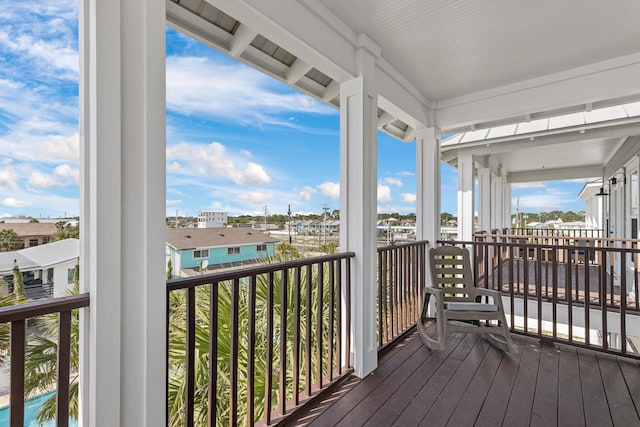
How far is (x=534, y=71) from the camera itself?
3.18m

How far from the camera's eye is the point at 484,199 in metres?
7.12

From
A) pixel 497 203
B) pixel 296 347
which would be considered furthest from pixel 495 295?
pixel 497 203

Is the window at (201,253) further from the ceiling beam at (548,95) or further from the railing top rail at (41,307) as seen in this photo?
the ceiling beam at (548,95)

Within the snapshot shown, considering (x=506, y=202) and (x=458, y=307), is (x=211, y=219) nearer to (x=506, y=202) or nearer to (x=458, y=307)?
(x=458, y=307)

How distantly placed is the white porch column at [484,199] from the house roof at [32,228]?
24.3ft

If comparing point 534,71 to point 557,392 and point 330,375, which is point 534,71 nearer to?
point 557,392

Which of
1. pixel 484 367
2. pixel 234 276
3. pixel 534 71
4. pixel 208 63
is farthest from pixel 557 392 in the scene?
pixel 208 63

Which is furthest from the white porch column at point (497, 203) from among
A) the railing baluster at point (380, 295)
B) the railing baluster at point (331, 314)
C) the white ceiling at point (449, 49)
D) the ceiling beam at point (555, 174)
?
the railing baluster at point (331, 314)

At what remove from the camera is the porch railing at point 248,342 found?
63.3 inches

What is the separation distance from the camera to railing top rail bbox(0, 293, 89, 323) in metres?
1.03

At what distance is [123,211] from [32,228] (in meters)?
0.28

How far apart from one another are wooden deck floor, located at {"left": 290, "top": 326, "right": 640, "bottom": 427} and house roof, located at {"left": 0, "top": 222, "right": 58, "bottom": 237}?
1721 millimetres

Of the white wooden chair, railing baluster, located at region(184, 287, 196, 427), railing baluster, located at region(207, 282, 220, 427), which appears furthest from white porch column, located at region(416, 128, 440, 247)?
railing baluster, located at region(184, 287, 196, 427)

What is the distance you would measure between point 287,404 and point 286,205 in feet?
5.79
